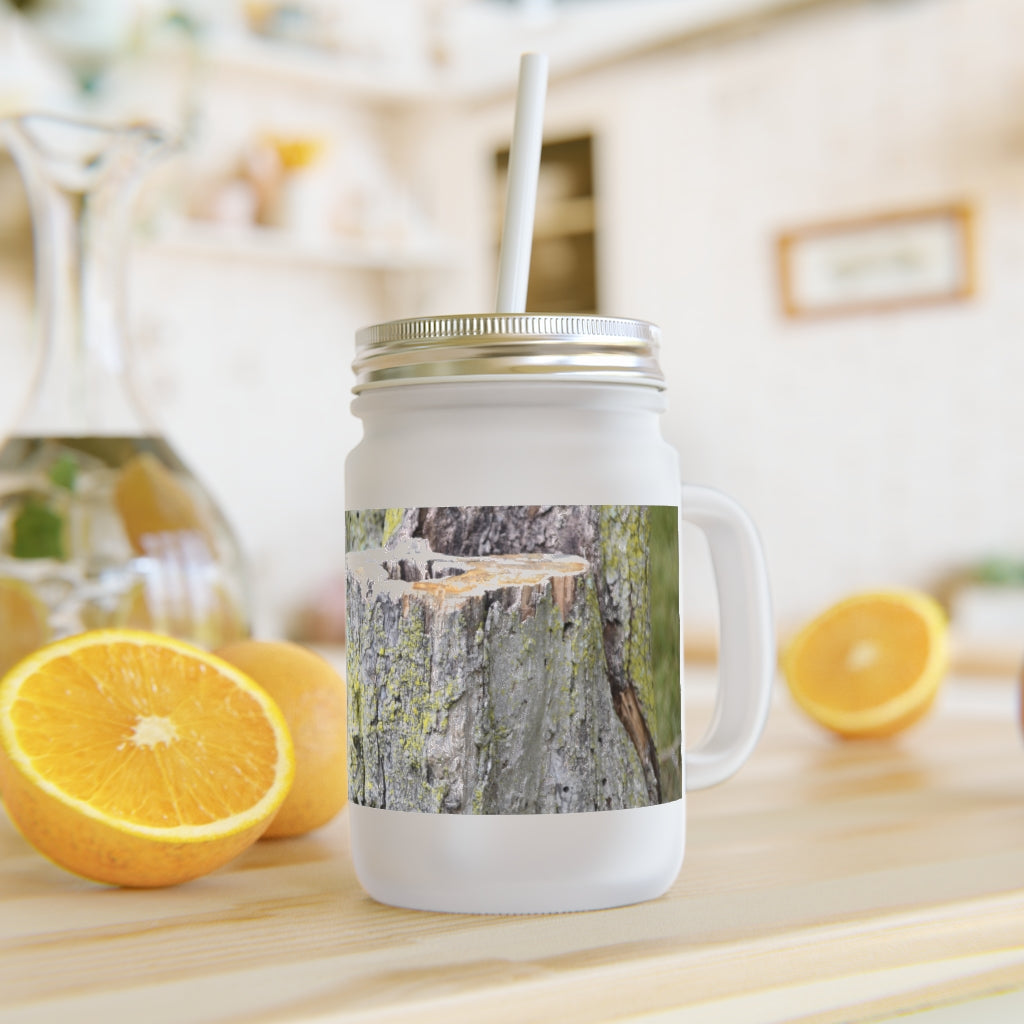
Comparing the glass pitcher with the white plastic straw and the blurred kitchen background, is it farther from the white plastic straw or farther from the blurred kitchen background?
the blurred kitchen background

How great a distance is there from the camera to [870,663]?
87cm

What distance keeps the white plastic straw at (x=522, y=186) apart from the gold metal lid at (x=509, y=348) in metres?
0.03

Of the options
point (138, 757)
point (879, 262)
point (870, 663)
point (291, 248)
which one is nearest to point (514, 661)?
point (138, 757)

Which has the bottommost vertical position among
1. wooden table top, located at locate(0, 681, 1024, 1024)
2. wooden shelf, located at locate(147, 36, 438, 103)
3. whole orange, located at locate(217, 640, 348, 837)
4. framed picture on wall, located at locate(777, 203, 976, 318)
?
wooden table top, located at locate(0, 681, 1024, 1024)

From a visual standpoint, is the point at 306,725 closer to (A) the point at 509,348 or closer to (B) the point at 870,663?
(A) the point at 509,348

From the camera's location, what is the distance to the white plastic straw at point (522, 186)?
462 mm

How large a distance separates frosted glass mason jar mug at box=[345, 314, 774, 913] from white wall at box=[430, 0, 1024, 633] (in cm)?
234

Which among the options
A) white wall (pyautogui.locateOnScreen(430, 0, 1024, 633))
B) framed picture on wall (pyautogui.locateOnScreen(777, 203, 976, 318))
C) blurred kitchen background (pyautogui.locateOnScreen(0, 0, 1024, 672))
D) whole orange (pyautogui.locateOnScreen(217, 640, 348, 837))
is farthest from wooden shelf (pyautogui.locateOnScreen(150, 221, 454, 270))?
whole orange (pyautogui.locateOnScreen(217, 640, 348, 837))

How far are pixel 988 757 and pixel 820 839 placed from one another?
0.88 ft

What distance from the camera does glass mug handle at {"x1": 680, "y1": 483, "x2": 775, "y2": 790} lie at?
50 centimetres

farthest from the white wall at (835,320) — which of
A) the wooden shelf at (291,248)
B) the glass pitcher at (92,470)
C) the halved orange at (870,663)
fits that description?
the glass pitcher at (92,470)

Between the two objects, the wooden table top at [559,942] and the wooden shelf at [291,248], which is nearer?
the wooden table top at [559,942]

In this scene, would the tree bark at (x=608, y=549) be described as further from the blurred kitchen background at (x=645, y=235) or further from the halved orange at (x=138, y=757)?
the blurred kitchen background at (x=645, y=235)

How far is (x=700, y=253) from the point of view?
3.63 m
